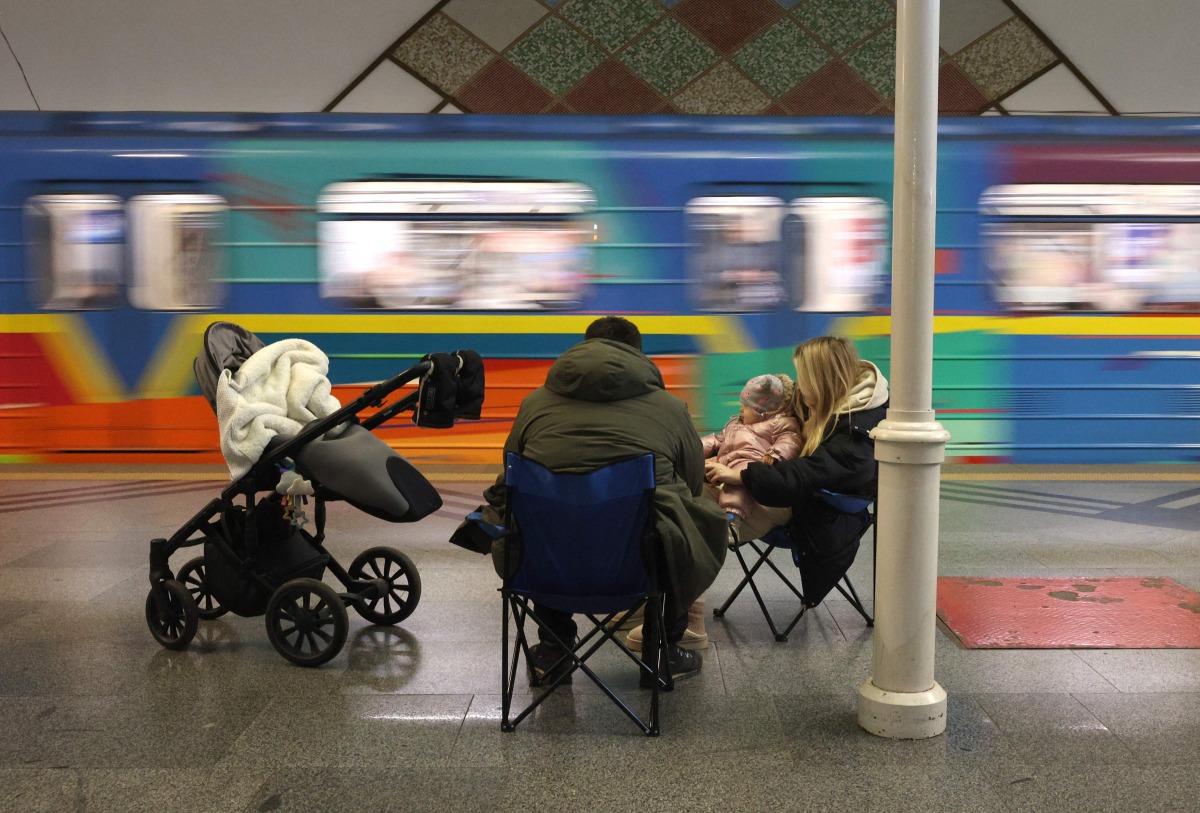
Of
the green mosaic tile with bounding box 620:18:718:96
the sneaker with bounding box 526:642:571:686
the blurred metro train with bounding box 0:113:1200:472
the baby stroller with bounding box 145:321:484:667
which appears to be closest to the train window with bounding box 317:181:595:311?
the blurred metro train with bounding box 0:113:1200:472

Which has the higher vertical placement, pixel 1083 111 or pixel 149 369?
pixel 1083 111

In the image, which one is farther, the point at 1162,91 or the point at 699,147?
the point at 1162,91

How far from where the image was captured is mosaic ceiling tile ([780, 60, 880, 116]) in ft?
33.9

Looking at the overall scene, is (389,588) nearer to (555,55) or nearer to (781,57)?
(555,55)

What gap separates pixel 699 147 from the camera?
275 inches

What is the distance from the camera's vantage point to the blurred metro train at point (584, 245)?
696 centimetres

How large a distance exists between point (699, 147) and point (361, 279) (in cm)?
238

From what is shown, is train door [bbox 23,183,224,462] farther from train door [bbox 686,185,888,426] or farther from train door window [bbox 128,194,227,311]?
train door [bbox 686,185,888,426]

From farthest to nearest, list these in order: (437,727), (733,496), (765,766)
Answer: (733,496), (437,727), (765,766)

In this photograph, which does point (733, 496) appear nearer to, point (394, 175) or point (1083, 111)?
point (394, 175)

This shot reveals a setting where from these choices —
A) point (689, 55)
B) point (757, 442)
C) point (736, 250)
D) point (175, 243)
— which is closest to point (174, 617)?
point (757, 442)


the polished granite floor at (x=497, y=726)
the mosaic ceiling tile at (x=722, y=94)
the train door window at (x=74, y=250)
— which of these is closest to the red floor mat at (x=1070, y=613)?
the polished granite floor at (x=497, y=726)

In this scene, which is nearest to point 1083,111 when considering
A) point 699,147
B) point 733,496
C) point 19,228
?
point 699,147

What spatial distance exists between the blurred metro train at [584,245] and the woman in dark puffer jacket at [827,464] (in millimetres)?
3108
